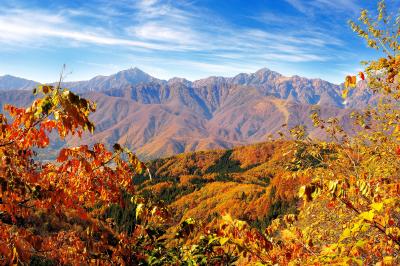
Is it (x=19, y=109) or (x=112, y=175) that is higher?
(x=19, y=109)

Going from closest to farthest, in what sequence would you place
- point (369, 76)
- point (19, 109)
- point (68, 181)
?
point (19, 109) → point (68, 181) → point (369, 76)

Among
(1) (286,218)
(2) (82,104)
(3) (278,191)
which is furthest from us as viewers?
(3) (278,191)

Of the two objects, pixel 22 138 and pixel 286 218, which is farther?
pixel 286 218

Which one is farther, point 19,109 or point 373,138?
point 373,138

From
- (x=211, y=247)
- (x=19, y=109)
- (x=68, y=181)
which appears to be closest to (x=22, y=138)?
(x=19, y=109)

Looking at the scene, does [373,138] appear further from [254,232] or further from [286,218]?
[254,232]

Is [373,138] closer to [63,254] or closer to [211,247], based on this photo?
[211,247]

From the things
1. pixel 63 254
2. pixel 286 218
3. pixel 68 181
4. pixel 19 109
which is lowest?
pixel 63 254

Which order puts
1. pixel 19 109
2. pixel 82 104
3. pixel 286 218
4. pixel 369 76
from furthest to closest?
pixel 369 76 → pixel 286 218 → pixel 19 109 → pixel 82 104

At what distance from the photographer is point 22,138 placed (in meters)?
8.12

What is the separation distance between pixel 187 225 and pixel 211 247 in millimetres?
1096

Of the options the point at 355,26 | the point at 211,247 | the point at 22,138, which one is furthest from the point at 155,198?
the point at 355,26

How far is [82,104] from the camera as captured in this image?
18.2ft

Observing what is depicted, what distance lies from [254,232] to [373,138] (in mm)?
12901
